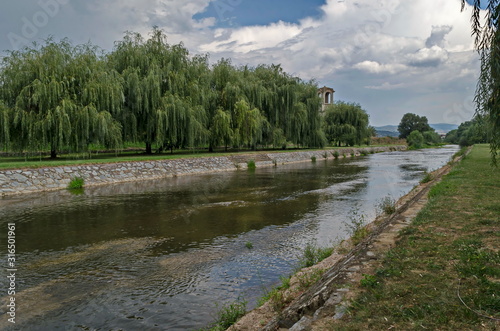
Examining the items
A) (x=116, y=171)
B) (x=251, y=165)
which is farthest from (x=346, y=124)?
(x=116, y=171)

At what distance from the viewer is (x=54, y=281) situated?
601 cm

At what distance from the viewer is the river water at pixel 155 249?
16.4ft

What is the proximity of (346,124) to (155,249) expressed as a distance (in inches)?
2135

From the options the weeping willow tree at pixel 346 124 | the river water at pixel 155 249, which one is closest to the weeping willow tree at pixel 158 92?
the river water at pixel 155 249

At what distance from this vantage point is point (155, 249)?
7.84 m

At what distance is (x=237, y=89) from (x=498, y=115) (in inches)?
1131

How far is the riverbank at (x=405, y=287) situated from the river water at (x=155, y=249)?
1.32 meters

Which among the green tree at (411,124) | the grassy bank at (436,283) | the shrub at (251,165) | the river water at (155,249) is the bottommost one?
the river water at (155,249)

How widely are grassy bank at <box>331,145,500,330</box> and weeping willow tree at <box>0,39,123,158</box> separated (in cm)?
1910

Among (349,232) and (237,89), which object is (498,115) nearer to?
(349,232)

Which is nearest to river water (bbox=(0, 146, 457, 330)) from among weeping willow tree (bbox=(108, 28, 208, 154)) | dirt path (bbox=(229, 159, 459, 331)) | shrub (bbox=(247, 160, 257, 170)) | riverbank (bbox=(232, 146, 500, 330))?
dirt path (bbox=(229, 159, 459, 331))

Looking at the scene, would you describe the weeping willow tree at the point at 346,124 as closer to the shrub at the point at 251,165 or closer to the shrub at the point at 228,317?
the shrub at the point at 251,165

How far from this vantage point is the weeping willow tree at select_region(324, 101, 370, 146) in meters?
58.2

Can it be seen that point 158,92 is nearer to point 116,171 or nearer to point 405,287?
point 116,171
